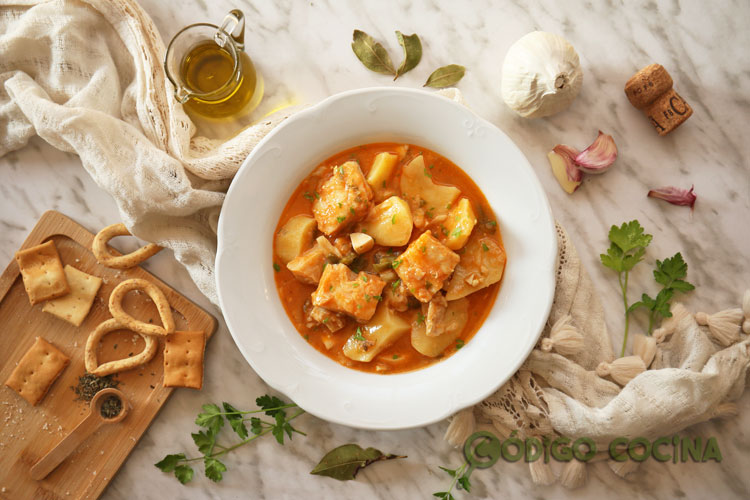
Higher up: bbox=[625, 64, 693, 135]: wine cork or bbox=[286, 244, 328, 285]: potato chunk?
bbox=[625, 64, 693, 135]: wine cork

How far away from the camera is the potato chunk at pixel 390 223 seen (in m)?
3.25

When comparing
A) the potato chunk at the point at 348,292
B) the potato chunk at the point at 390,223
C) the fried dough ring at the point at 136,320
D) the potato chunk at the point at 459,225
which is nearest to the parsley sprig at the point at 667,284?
the potato chunk at the point at 459,225

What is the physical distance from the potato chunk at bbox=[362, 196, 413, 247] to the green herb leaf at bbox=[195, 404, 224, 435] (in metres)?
1.73

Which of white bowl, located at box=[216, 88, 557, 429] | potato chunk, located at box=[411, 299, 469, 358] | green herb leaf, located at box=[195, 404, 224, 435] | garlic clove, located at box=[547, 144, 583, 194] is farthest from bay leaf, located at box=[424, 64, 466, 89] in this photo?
green herb leaf, located at box=[195, 404, 224, 435]

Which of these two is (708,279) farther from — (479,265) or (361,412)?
(361,412)

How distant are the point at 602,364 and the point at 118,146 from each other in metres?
3.68

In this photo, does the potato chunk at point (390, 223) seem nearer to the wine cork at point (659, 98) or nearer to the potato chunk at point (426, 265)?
the potato chunk at point (426, 265)

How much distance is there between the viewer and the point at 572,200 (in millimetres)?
3773

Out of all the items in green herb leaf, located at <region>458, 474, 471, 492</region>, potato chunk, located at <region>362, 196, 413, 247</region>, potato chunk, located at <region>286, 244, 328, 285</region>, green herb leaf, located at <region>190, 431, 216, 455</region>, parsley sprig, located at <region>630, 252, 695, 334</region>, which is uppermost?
potato chunk, located at <region>362, 196, 413, 247</region>

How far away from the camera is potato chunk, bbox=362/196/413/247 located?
3254 millimetres

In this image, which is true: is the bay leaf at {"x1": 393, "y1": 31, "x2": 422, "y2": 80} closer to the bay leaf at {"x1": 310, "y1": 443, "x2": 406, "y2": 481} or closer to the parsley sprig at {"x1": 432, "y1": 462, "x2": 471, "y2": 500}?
the bay leaf at {"x1": 310, "y1": 443, "x2": 406, "y2": 481}

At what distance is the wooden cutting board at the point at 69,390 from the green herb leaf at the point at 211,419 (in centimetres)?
32

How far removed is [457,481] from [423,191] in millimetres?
2168

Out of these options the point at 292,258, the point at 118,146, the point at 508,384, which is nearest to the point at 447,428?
the point at 508,384
